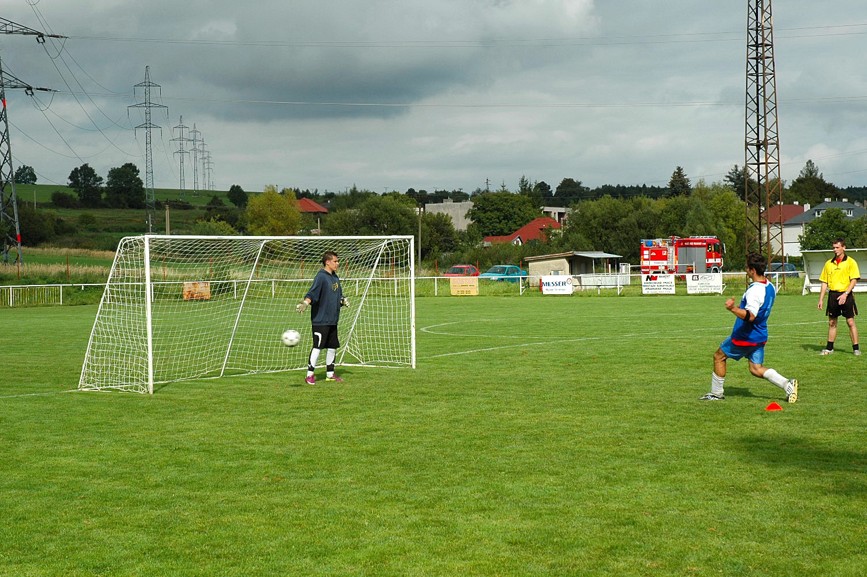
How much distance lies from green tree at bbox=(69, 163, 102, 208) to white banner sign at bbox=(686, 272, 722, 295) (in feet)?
301

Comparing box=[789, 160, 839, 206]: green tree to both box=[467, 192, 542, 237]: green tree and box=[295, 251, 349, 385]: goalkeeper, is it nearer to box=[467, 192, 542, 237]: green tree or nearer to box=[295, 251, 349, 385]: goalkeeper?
box=[467, 192, 542, 237]: green tree

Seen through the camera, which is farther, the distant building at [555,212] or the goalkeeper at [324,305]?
the distant building at [555,212]

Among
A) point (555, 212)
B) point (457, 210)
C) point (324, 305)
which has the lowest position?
point (324, 305)

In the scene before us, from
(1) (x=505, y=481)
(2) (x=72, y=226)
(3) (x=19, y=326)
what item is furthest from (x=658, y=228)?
(1) (x=505, y=481)

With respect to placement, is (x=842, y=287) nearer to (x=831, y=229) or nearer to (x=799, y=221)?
(x=831, y=229)

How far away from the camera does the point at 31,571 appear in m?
5.40

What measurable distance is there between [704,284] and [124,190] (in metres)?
91.6

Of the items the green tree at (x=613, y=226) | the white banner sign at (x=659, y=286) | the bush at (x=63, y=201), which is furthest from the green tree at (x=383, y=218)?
the bush at (x=63, y=201)

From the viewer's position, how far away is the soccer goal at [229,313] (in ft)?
48.9

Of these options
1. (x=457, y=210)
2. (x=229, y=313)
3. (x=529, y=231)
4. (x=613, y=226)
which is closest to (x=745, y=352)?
(x=229, y=313)

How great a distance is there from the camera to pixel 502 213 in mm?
124125

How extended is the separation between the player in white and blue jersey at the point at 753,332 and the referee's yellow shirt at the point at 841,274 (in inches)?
220

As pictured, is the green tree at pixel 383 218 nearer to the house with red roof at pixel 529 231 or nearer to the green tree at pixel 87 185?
the house with red roof at pixel 529 231

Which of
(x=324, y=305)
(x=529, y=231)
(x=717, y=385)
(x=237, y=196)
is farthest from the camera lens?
(x=237, y=196)
